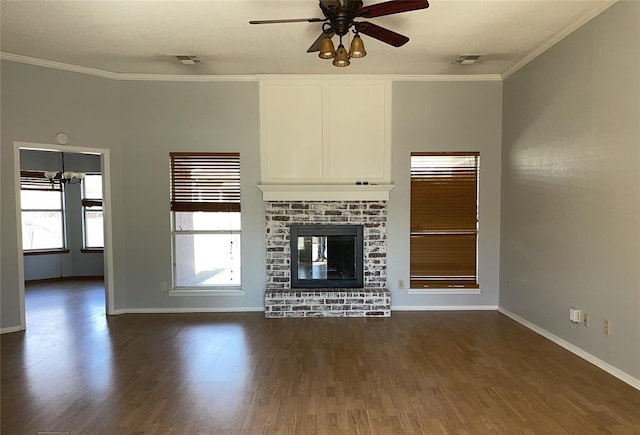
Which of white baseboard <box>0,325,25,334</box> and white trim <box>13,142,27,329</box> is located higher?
white trim <box>13,142,27,329</box>

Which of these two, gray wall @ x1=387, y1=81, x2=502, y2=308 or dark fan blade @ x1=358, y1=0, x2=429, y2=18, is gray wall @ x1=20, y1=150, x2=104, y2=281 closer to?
gray wall @ x1=387, y1=81, x2=502, y2=308

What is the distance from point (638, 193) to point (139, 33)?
4538 millimetres

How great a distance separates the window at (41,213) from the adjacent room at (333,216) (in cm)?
170

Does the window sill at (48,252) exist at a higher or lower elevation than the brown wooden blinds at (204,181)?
lower

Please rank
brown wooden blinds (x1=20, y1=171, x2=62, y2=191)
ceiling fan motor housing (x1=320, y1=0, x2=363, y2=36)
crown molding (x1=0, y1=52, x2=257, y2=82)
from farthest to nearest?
brown wooden blinds (x1=20, y1=171, x2=62, y2=191)
crown molding (x1=0, y1=52, x2=257, y2=82)
ceiling fan motor housing (x1=320, y1=0, x2=363, y2=36)

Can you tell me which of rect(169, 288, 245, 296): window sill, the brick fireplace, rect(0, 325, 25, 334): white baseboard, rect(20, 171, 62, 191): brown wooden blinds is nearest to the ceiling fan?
the brick fireplace

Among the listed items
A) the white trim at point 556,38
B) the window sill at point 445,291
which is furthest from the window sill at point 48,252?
the white trim at point 556,38

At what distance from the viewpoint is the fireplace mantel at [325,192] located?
488cm

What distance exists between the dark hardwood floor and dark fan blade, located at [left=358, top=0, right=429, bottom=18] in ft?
8.95

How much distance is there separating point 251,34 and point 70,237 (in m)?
6.32

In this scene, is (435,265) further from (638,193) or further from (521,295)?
(638,193)

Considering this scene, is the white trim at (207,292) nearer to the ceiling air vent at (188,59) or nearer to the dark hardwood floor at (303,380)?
the dark hardwood floor at (303,380)

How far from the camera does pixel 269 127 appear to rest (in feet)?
16.2

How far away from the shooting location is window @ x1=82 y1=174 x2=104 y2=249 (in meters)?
7.69
